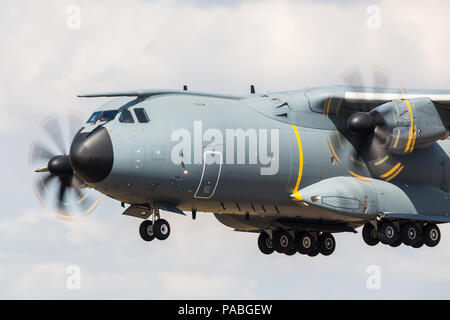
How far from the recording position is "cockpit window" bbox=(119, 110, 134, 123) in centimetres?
2870

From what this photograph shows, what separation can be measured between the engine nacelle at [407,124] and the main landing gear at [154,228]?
20.2 feet

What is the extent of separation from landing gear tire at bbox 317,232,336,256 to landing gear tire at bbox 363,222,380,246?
6.74 ft

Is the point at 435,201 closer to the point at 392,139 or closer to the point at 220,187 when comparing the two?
the point at 392,139

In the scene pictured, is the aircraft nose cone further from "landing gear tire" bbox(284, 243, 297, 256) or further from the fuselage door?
"landing gear tire" bbox(284, 243, 297, 256)

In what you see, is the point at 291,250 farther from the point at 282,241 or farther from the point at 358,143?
the point at 358,143

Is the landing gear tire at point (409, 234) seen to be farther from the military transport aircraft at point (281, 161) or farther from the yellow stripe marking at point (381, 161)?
the yellow stripe marking at point (381, 161)

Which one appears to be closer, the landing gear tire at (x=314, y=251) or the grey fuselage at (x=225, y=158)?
the grey fuselage at (x=225, y=158)

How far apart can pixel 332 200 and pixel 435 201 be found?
137 inches

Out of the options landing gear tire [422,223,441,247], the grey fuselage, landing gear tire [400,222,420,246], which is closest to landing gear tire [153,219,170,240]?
the grey fuselage

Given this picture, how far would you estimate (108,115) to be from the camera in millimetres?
29062

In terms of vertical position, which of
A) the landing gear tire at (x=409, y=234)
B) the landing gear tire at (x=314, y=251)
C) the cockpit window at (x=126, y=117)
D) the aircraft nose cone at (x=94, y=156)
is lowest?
the landing gear tire at (x=314, y=251)

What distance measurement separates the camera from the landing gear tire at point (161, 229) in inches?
1142

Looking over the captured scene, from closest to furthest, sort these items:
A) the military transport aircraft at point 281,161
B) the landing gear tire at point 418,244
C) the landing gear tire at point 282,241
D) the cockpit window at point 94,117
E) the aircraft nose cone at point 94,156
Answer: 1. the aircraft nose cone at point 94,156
2. the military transport aircraft at point 281,161
3. the cockpit window at point 94,117
4. the landing gear tire at point 418,244
5. the landing gear tire at point 282,241

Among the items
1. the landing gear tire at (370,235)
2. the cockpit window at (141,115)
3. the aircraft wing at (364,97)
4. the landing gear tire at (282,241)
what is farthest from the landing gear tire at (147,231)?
the landing gear tire at (370,235)
